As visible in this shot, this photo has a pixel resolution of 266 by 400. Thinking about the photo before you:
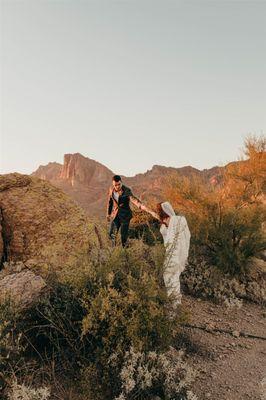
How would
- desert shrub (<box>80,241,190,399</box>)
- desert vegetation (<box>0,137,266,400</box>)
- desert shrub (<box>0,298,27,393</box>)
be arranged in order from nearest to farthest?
desert shrub (<box>0,298,27,393</box>)
desert vegetation (<box>0,137,266,400</box>)
desert shrub (<box>80,241,190,399</box>)

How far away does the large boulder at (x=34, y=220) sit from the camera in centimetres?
Answer: 737

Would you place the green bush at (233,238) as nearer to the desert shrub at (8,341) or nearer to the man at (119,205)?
the man at (119,205)

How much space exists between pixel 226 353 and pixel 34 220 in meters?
4.25

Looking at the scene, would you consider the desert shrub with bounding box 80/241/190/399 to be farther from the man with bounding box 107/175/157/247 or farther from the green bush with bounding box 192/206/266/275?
the green bush with bounding box 192/206/266/275

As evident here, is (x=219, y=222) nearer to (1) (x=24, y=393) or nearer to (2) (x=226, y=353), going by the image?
(2) (x=226, y=353)

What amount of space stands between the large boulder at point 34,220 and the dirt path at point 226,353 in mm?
2595

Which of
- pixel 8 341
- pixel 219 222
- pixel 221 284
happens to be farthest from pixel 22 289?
pixel 219 222

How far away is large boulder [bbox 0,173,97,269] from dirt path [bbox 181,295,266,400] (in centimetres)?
259

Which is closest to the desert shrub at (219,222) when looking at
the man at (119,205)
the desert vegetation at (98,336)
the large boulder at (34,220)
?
the man at (119,205)

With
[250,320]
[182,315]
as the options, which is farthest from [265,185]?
[182,315]

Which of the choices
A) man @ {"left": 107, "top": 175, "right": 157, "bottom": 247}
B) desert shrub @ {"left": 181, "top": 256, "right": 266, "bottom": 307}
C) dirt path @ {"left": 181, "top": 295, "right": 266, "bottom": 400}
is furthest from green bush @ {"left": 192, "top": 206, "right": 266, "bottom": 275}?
man @ {"left": 107, "top": 175, "right": 157, "bottom": 247}

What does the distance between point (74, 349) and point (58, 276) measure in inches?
36.8

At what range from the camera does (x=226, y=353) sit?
582cm

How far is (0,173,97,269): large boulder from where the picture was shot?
737 centimetres
